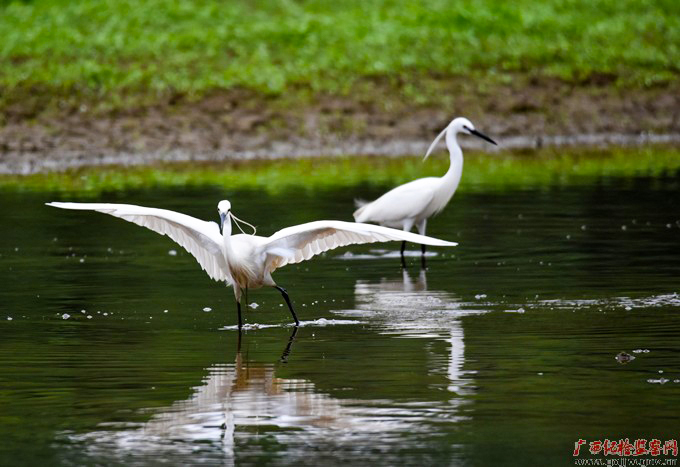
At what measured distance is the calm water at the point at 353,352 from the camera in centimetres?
764

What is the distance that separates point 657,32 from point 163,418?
28.7 meters

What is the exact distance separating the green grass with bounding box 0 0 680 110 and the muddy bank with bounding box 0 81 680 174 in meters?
0.66

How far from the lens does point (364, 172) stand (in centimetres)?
2566

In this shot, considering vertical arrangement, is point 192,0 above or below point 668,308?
above

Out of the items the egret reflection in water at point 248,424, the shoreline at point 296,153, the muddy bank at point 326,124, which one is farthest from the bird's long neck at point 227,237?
the muddy bank at point 326,124

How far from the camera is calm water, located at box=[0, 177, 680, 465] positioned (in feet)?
25.1

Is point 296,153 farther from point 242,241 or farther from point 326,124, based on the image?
point 242,241

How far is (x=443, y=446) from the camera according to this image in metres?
7.44

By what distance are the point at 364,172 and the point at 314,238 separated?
14.4 metres

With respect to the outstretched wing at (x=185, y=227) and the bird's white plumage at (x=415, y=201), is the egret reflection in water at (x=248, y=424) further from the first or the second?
the bird's white plumage at (x=415, y=201)

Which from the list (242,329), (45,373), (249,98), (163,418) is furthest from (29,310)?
(249,98)

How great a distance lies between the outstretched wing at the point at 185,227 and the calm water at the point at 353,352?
47cm

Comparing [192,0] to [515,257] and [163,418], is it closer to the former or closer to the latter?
[515,257]

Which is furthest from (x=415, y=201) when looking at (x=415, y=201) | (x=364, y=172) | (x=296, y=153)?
(x=296, y=153)
